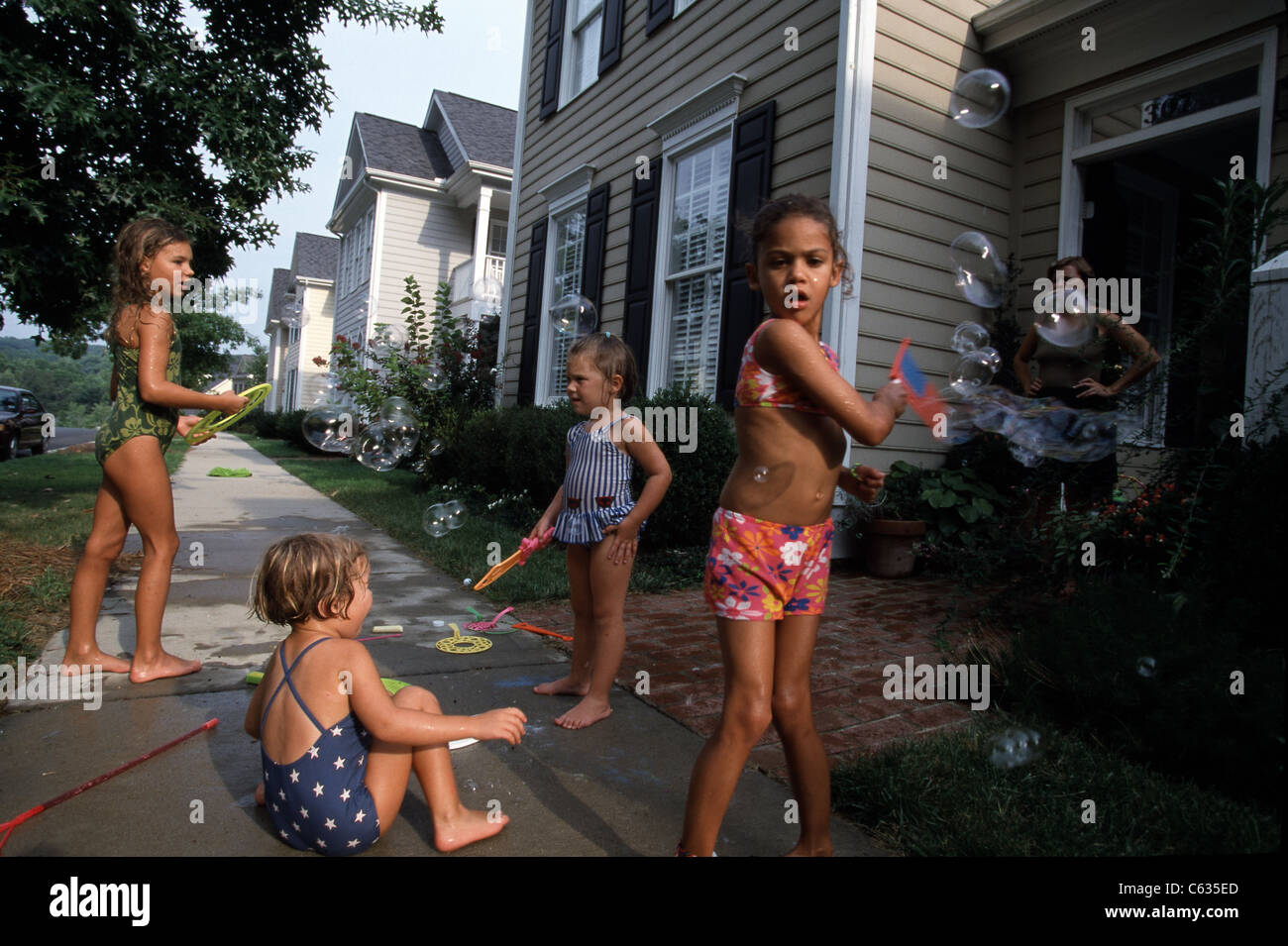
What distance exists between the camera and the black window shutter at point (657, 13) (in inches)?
327

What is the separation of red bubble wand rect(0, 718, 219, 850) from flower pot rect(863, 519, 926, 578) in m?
4.26

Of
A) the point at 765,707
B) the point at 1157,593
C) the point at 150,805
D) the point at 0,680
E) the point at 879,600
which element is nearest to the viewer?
the point at 765,707

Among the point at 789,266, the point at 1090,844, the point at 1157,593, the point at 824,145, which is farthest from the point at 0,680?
the point at 824,145

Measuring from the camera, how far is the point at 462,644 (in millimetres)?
4004

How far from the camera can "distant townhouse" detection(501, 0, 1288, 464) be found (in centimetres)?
575

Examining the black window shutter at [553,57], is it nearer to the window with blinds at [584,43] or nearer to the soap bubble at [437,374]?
the window with blinds at [584,43]

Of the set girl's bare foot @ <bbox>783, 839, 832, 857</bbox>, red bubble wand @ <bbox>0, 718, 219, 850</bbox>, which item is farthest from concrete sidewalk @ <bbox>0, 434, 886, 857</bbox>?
girl's bare foot @ <bbox>783, 839, 832, 857</bbox>

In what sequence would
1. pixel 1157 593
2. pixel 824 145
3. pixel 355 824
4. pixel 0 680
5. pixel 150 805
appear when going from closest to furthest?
pixel 355 824, pixel 150 805, pixel 1157 593, pixel 0 680, pixel 824 145

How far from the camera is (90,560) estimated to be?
333 cm

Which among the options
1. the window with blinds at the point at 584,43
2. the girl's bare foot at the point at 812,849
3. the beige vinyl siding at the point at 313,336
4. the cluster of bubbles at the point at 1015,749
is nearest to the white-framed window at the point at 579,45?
the window with blinds at the point at 584,43

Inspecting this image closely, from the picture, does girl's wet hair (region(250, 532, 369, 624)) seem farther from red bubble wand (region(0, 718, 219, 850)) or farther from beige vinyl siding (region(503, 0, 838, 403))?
beige vinyl siding (region(503, 0, 838, 403))

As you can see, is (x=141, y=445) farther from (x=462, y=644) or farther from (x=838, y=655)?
(x=838, y=655)

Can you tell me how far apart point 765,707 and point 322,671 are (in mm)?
1055
